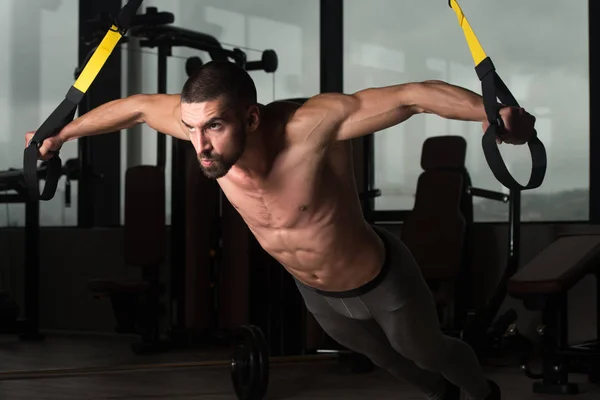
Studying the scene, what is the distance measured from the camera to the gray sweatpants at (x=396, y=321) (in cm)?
246

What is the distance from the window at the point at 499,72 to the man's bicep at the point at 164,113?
336 centimetres

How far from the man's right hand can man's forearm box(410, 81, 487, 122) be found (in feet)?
3.04

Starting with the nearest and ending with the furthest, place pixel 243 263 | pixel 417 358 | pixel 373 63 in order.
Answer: pixel 417 358, pixel 243 263, pixel 373 63

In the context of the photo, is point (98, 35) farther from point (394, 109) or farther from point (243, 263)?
point (394, 109)

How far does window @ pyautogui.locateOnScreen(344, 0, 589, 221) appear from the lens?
5.21m

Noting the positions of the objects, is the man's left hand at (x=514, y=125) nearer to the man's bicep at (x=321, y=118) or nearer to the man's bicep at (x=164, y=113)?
the man's bicep at (x=321, y=118)

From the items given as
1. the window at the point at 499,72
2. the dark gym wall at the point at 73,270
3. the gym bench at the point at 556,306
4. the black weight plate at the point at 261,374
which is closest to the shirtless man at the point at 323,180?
the black weight plate at the point at 261,374

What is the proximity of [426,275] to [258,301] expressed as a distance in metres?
0.92

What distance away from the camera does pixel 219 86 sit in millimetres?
2084

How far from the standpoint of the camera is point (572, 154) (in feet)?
17.1

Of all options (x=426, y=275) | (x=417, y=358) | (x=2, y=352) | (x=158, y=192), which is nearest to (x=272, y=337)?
(x=426, y=275)

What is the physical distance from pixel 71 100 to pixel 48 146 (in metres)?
0.15

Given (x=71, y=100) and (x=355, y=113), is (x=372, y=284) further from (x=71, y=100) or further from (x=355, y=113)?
(x=71, y=100)

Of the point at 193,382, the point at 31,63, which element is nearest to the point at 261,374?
the point at 193,382
